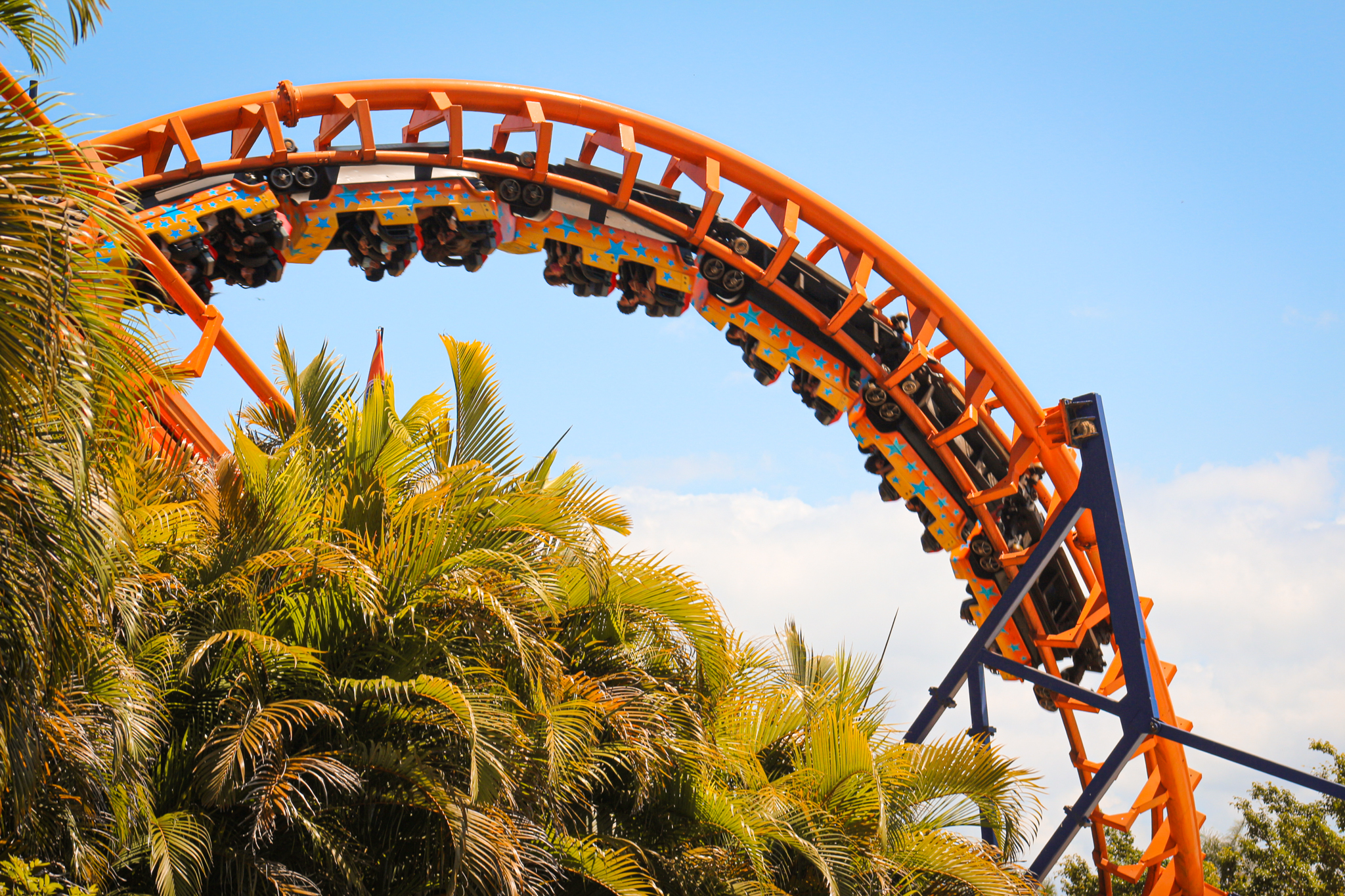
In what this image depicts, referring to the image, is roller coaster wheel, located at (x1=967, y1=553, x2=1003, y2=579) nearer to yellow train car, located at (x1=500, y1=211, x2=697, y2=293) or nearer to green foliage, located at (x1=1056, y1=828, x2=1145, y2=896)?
yellow train car, located at (x1=500, y1=211, x2=697, y2=293)

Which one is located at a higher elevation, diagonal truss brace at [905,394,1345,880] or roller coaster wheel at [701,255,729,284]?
roller coaster wheel at [701,255,729,284]

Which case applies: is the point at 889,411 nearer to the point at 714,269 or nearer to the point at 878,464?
the point at 878,464

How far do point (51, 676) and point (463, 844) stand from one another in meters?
1.76

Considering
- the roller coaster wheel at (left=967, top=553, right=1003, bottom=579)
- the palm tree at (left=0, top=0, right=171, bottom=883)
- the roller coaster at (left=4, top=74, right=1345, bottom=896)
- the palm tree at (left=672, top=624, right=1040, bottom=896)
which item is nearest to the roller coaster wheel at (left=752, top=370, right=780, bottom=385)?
the roller coaster at (left=4, top=74, right=1345, bottom=896)

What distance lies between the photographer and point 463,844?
4.81m

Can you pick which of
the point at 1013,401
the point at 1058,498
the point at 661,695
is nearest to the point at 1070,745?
the point at 1058,498

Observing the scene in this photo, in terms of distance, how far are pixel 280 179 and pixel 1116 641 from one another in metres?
7.86

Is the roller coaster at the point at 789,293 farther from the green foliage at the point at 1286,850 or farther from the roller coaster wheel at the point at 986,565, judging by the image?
the green foliage at the point at 1286,850

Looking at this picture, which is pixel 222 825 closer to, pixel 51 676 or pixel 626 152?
pixel 51 676

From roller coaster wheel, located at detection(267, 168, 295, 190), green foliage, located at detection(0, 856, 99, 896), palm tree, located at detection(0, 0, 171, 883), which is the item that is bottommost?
green foliage, located at detection(0, 856, 99, 896)

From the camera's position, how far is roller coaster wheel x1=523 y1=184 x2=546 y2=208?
32.3ft

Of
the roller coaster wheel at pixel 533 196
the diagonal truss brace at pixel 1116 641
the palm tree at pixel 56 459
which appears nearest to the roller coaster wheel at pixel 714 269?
the roller coaster wheel at pixel 533 196

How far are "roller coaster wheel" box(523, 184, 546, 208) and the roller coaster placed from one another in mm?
24

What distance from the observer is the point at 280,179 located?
9.02m
